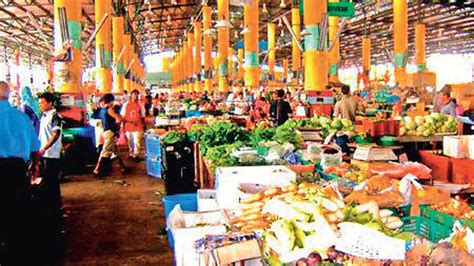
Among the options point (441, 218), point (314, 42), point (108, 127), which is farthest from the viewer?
point (314, 42)

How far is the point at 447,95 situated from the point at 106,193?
6.34 m

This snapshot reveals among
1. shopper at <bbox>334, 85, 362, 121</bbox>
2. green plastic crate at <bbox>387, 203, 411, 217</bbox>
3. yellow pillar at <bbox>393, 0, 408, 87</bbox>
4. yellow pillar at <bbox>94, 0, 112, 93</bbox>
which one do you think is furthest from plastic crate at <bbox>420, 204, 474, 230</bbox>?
yellow pillar at <bbox>393, 0, 408, 87</bbox>

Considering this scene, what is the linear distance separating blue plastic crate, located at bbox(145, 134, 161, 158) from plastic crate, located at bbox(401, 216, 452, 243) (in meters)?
6.94

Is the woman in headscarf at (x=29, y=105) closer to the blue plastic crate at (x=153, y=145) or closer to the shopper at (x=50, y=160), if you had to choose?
the blue plastic crate at (x=153, y=145)

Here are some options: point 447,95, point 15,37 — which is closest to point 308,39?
point 447,95

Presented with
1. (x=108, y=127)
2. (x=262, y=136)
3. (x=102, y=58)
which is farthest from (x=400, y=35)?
(x=262, y=136)

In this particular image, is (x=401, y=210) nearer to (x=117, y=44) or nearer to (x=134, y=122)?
(x=134, y=122)

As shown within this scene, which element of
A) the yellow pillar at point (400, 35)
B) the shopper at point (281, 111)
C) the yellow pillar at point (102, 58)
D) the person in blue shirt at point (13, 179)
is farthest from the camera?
the yellow pillar at point (400, 35)

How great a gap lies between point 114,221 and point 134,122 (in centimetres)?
510

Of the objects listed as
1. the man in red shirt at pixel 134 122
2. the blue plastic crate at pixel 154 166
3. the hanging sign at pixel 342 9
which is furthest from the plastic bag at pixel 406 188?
the hanging sign at pixel 342 9

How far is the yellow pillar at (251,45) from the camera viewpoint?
885 inches

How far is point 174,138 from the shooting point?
27.5 feet

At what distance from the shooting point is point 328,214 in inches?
111

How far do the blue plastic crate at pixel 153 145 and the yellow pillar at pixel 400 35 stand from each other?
44.0 feet
